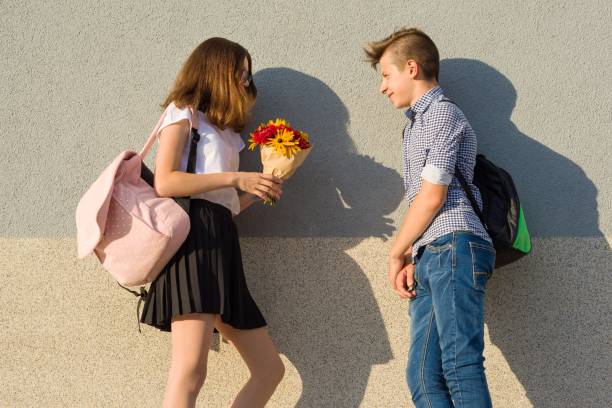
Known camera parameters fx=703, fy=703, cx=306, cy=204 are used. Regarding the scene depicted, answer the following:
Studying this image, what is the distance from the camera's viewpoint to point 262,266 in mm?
3635

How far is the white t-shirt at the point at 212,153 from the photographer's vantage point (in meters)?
3.13

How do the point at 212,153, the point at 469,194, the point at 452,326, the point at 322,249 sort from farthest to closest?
the point at 322,249 < the point at 212,153 < the point at 469,194 < the point at 452,326

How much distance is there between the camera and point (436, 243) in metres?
2.99

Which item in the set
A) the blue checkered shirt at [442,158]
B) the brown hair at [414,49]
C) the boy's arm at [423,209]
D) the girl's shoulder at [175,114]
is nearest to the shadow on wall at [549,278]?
the brown hair at [414,49]

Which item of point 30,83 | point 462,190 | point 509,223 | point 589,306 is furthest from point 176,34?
point 589,306

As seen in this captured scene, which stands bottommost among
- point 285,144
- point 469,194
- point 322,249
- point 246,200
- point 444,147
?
point 322,249

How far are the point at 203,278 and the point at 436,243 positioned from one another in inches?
39.6

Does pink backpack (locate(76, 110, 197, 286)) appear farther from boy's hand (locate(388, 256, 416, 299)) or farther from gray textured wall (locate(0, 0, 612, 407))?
boy's hand (locate(388, 256, 416, 299))

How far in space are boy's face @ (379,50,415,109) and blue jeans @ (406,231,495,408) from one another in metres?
0.71

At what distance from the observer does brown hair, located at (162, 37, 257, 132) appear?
3.21 meters

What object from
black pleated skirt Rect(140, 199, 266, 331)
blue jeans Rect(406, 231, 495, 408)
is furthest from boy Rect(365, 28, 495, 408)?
black pleated skirt Rect(140, 199, 266, 331)

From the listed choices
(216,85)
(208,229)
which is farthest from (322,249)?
(216,85)

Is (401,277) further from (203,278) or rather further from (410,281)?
(203,278)

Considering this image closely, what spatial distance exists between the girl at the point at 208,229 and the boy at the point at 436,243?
2.15ft
